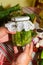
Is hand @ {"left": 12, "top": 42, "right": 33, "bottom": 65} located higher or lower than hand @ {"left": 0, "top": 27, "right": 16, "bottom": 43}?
lower

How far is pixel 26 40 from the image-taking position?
0.73 meters

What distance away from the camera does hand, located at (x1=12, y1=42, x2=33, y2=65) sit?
0.72 metres

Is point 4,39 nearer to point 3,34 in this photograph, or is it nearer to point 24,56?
point 3,34

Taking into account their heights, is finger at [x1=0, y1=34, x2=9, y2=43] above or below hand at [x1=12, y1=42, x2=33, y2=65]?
above

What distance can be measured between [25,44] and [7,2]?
738mm

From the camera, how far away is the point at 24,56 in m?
0.73

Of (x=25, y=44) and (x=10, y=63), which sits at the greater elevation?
(x=25, y=44)

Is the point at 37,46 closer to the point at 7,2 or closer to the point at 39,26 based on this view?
the point at 39,26

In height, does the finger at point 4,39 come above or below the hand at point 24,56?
above

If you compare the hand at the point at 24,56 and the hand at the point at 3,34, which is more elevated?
the hand at the point at 3,34

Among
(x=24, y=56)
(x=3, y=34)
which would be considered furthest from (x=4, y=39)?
(x=24, y=56)

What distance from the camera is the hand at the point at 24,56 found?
2.38ft

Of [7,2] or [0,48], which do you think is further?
[7,2]

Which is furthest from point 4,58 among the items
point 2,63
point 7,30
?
point 7,30
